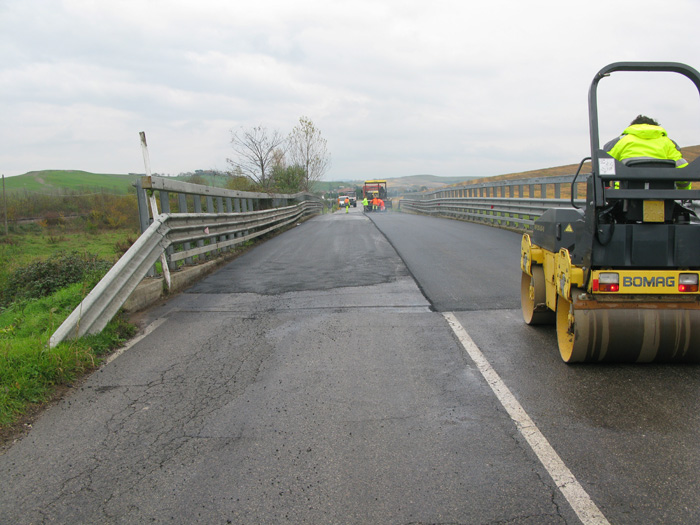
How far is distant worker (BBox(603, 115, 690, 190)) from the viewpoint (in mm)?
4457

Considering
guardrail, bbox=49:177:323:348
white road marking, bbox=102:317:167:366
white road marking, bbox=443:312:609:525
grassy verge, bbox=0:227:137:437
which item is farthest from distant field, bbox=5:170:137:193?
white road marking, bbox=443:312:609:525

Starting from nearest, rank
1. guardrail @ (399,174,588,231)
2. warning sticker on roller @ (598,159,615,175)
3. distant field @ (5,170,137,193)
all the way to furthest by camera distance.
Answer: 1. warning sticker on roller @ (598,159,615,175)
2. guardrail @ (399,174,588,231)
3. distant field @ (5,170,137,193)

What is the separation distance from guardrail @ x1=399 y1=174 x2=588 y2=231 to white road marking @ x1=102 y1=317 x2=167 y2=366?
6.59 meters

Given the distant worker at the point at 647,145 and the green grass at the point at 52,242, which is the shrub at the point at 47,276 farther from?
the distant worker at the point at 647,145

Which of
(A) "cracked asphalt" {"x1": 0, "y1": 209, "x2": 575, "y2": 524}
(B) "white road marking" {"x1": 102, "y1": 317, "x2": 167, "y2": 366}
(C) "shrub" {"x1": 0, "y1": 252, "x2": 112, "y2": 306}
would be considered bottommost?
(A) "cracked asphalt" {"x1": 0, "y1": 209, "x2": 575, "y2": 524}

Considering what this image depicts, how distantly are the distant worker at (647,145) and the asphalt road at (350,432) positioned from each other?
1818 millimetres

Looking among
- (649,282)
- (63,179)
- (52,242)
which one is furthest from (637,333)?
(63,179)

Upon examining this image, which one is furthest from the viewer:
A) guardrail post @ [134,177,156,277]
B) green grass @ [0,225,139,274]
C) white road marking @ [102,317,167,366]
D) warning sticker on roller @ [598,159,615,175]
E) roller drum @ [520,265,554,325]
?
green grass @ [0,225,139,274]

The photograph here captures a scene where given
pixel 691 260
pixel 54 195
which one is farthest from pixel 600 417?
pixel 54 195

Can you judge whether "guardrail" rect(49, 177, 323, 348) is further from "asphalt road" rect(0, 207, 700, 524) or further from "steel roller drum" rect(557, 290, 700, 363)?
"steel roller drum" rect(557, 290, 700, 363)

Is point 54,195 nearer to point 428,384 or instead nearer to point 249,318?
point 249,318

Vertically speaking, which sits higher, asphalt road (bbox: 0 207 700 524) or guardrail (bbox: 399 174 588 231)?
guardrail (bbox: 399 174 588 231)

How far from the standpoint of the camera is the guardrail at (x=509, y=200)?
1441cm

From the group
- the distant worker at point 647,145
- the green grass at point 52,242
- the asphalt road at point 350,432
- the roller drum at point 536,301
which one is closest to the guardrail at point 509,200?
the roller drum at point 536,301
